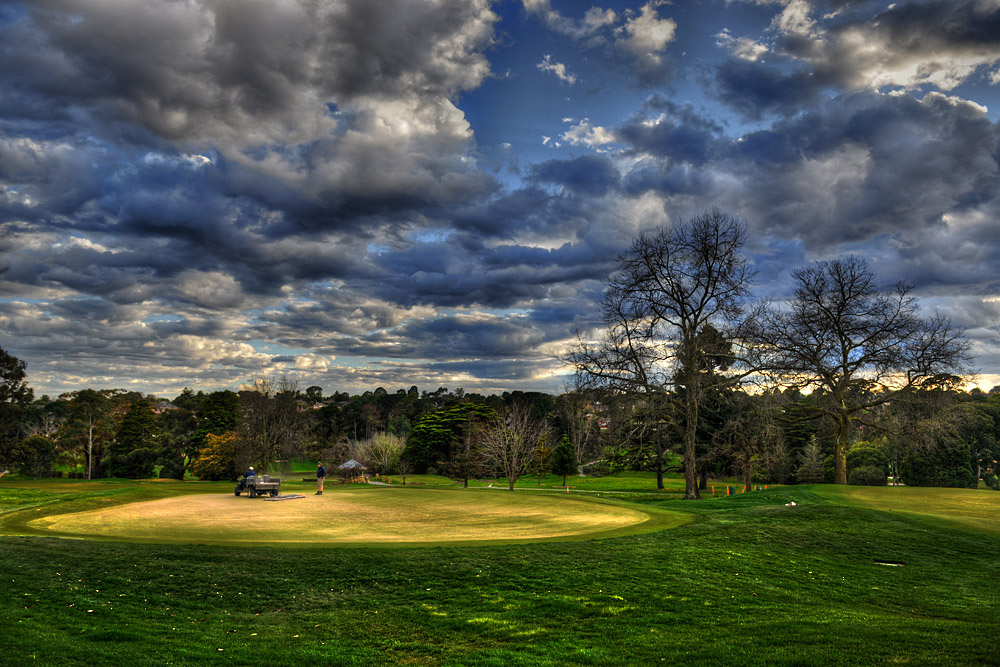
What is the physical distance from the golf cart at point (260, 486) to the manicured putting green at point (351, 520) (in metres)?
1.16

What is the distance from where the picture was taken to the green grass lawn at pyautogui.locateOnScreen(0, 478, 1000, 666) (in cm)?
805

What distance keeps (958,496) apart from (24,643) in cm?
3469

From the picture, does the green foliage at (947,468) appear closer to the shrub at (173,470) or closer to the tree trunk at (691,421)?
the tree trunk at (691,421)

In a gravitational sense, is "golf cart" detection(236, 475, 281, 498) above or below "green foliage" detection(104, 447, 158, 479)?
above

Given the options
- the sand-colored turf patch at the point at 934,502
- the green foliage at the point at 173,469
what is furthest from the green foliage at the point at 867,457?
the green foliage at the point at 173,469

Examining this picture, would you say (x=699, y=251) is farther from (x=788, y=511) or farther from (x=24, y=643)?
(x=24, y=643)

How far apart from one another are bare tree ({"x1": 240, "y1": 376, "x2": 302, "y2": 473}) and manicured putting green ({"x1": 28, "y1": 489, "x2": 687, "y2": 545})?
3262cm

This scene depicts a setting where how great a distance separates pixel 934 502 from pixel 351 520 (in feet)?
83.5

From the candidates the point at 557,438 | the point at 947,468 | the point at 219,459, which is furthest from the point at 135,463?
the point at 947,468

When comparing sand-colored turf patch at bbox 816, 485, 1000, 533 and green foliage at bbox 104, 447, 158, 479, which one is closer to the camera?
sand-colored turf patch at bbox 816, 485, 1000, 533

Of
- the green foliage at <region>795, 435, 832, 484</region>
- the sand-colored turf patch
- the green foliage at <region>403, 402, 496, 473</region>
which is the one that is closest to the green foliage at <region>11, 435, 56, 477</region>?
the green foliage at <region>403, 402, 496, 473</region>

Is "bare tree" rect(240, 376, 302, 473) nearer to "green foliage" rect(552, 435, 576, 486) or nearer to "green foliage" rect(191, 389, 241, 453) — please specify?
"green foliage" rect(191, 389, 241, 453)

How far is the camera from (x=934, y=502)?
83.1 ft

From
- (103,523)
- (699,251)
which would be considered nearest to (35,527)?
(103,523)
